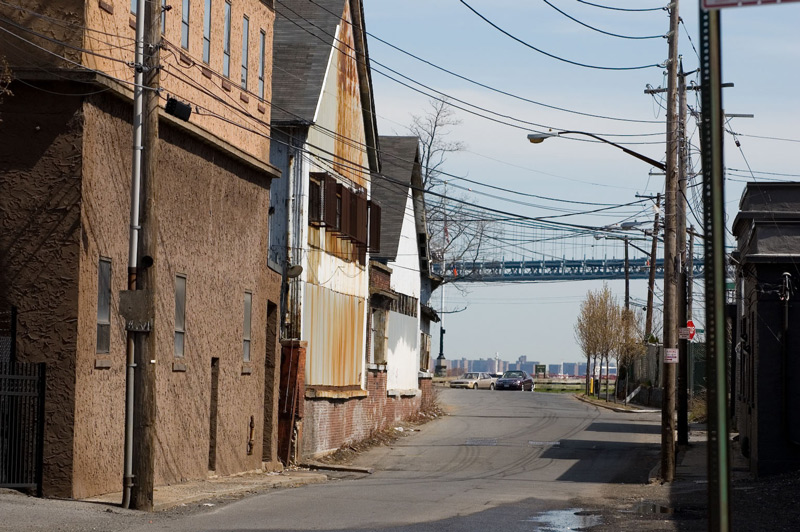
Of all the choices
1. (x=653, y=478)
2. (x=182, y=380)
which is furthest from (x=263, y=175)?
(x=653, y=478)

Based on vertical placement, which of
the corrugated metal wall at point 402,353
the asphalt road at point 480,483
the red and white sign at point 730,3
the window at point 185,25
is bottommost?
the asphalt road at point 480,483

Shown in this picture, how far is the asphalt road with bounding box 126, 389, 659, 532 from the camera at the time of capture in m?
15.0

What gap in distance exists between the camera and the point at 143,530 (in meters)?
13.2

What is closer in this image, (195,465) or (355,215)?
(195,465)

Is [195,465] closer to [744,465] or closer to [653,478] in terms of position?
[653,478]

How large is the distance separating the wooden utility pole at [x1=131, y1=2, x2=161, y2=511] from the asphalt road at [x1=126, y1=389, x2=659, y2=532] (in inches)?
33.6

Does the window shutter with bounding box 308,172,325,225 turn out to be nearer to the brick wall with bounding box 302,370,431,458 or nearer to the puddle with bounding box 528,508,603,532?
the brick wall with bounding box 302,370,431,458

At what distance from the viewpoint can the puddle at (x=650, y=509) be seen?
17.4 meters

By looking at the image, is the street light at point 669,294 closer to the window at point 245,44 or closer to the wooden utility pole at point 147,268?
the window at point 245,44

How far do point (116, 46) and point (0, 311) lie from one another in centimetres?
422

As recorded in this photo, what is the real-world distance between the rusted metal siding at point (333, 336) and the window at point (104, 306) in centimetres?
961

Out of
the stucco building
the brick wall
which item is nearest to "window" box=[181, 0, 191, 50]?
the stucco building

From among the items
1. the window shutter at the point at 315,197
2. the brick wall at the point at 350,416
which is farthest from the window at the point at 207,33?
the brick wall at the point at 350,416

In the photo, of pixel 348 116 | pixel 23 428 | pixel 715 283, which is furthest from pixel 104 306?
pixel 348 116
